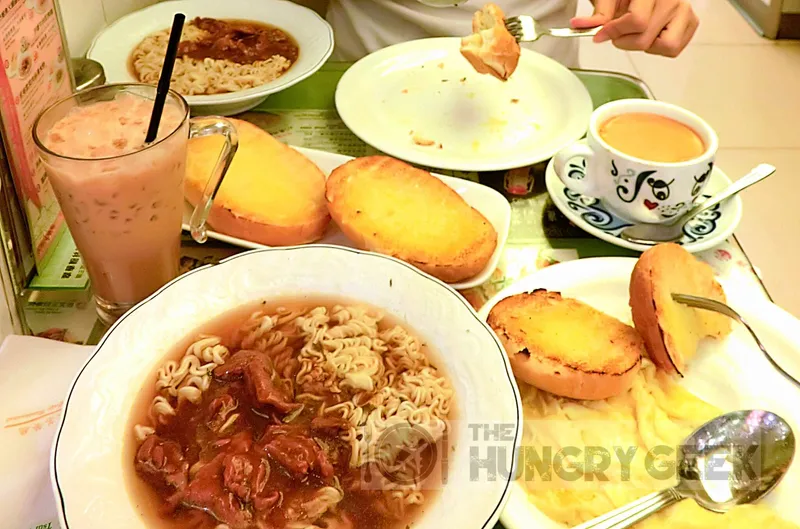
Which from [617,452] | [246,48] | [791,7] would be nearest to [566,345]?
[617,452]

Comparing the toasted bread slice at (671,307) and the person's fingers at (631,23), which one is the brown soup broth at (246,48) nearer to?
the person's fingers at (631,23)

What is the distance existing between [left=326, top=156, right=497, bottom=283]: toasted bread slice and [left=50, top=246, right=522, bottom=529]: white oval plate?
11cm

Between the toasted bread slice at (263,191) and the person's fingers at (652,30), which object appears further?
the person's fingers at (652,30)

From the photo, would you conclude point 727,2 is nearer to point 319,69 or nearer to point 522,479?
point 319,69

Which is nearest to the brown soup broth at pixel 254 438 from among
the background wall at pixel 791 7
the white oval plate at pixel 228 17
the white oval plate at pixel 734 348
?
the white oval plate at pixel 734 348

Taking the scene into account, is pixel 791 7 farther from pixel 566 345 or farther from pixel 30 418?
pixel 30 418

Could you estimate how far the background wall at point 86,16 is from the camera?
1.64m

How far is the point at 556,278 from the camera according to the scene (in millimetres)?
1159

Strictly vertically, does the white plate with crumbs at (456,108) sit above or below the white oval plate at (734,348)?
above

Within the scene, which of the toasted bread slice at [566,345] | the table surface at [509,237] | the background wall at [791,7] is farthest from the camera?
the background wall at [791,7]

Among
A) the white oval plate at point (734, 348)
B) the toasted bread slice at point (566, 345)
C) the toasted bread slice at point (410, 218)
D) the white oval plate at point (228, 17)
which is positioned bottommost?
the white oval plate at point (734, 348)

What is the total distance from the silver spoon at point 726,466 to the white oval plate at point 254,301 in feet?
0.51

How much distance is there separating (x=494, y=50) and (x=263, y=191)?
0.61 metres

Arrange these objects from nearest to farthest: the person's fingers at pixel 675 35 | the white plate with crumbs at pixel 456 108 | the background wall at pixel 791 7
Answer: the white plate with crumbs at pixel 456 108
the person's fingers at pixel 675 35
the background wall at pixel 791 7
